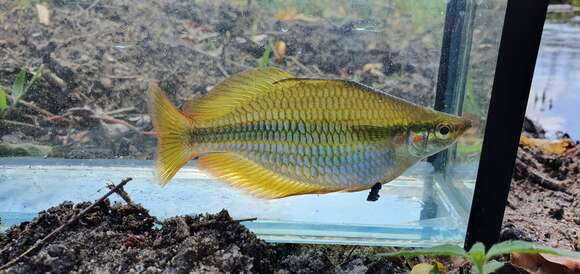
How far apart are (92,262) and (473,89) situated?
1238mm

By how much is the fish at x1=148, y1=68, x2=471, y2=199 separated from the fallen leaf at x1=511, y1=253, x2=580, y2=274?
1.67ft

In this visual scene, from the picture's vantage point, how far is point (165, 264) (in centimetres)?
148

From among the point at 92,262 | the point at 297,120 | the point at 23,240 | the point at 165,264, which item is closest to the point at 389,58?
the point at 297,120

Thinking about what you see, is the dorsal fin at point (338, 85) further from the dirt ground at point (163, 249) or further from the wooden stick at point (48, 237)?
the wooden stick at point (48, 237)

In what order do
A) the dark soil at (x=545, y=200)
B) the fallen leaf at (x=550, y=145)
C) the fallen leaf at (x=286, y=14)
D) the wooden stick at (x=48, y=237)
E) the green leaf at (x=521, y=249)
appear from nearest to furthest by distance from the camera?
the green leaf at (x=521, y=249)
the wooden stick at (x=48, y=237)
the fallen leaf at (x=286, y=14)
the dark soil at (x=545, y=200)
the fallen leaf at (x=550, y=145)

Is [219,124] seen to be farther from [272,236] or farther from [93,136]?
[93,136]

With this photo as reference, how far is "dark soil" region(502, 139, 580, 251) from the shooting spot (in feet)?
6.82

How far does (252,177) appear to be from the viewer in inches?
61.1

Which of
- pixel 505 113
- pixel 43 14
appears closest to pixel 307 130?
pixel 505 113

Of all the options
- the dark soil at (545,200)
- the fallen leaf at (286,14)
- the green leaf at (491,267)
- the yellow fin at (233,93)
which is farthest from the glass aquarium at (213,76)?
the dark soil at (545,200)

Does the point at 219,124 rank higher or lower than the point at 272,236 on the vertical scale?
higher

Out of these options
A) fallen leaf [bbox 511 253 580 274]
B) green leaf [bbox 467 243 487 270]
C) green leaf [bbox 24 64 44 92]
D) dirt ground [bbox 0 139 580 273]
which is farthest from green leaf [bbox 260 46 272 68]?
fallen leaf [bbox 511 253 580 274]

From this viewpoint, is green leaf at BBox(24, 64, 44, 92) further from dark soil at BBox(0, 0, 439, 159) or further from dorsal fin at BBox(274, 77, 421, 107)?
dorsal fin at BBox(274, 77, 421, 107)

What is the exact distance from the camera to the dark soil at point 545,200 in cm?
208
